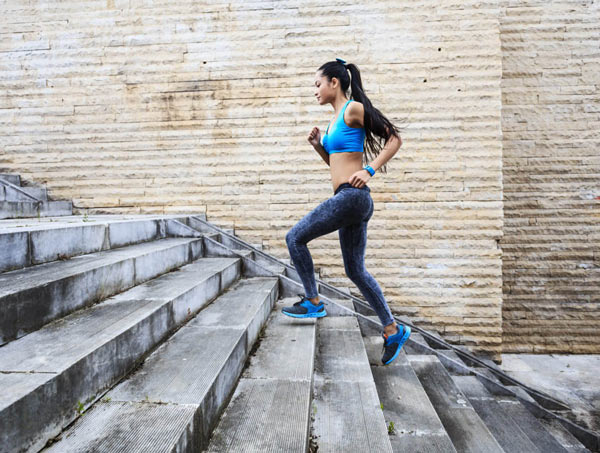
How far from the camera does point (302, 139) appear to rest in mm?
5223

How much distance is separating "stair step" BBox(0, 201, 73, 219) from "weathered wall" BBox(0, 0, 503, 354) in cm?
27

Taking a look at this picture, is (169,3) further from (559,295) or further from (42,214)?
(559,295)

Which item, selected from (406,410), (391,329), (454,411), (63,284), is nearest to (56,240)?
(63,284)

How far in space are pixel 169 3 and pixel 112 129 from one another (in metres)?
1.97

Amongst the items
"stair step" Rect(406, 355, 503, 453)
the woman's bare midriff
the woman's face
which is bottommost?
"stair step" Rect(406, 355, 503, 453)

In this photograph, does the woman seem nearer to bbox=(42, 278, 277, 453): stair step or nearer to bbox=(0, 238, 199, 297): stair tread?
bbox=(42, 278, 277, 453): stair step

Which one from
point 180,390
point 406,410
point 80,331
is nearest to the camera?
point 180,390

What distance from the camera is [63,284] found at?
1.86 meters

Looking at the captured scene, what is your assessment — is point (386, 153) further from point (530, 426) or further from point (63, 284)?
point (530, 426)

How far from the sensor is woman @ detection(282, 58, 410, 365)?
2.33 meters

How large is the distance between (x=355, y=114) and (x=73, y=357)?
1931mm

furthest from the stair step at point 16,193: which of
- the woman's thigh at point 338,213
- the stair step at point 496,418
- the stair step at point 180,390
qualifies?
the stair step at point 496,418

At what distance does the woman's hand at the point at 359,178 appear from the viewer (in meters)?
2.29

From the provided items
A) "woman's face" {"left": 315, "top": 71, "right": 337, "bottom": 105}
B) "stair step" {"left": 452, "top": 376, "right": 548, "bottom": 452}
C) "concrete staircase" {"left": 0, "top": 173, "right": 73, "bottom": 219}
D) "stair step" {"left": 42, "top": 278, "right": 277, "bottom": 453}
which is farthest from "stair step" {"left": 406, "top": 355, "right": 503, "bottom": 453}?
"concrete staircase" {"left": 0, "top": 173, "right": 73, "bottom": 219}
